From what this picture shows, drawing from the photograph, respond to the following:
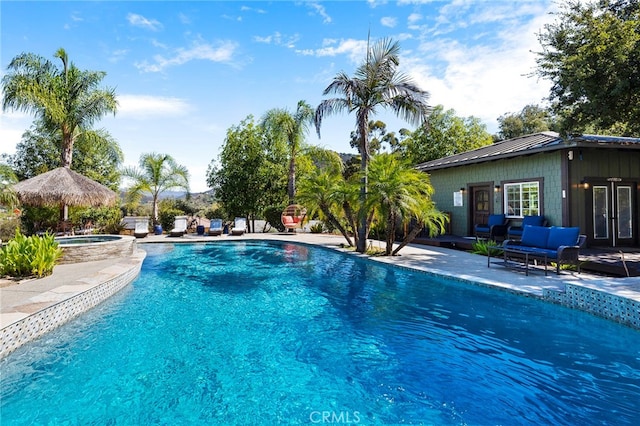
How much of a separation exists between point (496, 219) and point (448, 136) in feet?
58.2

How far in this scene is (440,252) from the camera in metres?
12.1

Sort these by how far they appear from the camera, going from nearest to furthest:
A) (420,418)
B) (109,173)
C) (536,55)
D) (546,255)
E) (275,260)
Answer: (420,418) → (546,255) → (536,55) → (275,260) → (109,173)

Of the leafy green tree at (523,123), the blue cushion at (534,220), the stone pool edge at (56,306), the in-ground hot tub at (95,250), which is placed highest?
the leafy green tree at (523,123)

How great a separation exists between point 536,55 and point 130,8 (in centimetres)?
1295

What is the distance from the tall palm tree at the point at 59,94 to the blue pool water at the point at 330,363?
38.2 feet

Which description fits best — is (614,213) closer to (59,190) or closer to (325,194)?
(325,194)

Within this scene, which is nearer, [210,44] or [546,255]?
[546,255]

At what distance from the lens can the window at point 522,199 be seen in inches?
474

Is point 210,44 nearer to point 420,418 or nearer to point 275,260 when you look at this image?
point 275,260

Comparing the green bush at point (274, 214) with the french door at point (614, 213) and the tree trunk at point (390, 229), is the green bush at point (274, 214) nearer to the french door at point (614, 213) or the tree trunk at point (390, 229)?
the tree trunk at point (390, 229)

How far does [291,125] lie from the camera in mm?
20234

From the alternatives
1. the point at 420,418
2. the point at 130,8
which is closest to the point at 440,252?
the point at 420,418

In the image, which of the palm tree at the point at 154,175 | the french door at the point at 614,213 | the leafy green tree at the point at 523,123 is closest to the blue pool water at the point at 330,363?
the french door at the point at 614,213
